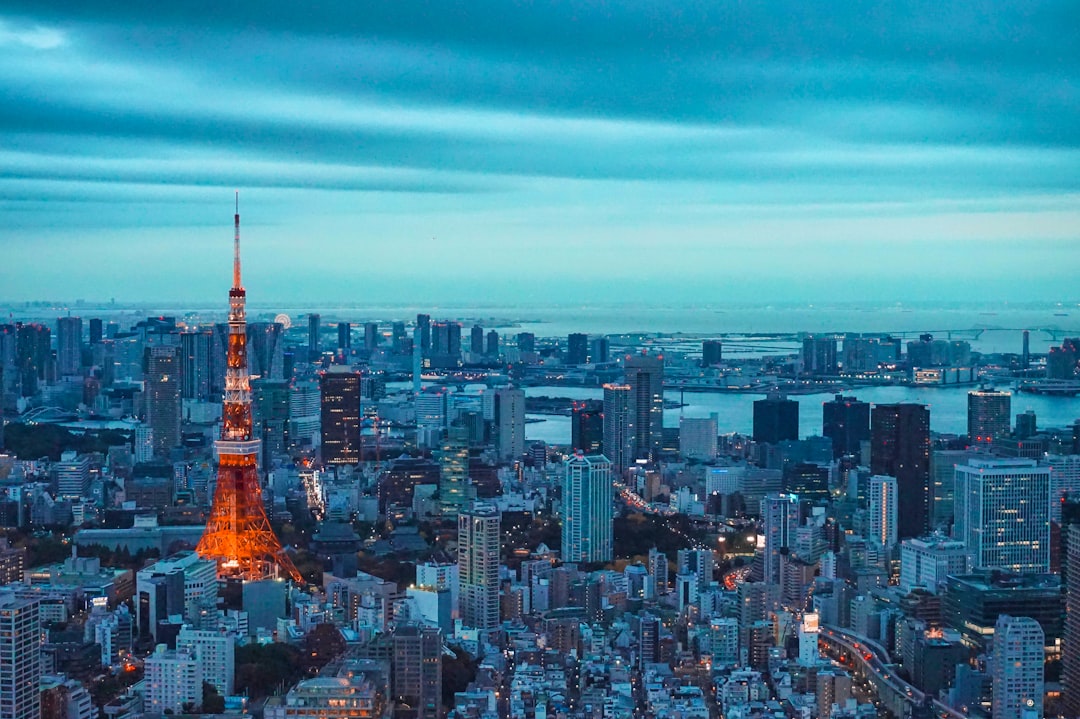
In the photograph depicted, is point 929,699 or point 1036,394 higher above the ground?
point 1036,394

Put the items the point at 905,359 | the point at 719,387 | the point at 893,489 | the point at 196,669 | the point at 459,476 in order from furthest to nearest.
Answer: the point at 719,387 < the point at 905,359 < the point at 459,476 < the point at 893,489 < the point at 196,669

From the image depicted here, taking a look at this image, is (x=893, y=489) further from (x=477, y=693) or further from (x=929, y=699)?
(x=477, y=693)

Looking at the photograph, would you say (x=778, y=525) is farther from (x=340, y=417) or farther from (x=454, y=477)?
(x=340, y=417)

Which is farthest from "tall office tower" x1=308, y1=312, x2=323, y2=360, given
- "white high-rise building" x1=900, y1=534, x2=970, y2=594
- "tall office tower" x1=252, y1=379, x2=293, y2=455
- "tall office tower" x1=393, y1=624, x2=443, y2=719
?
"tall office tower" x1=393, y1=624, x2=443, y2=719

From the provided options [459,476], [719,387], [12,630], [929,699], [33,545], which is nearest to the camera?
[12,630]

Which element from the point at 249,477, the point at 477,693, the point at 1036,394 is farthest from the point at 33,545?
the point at 1036,394

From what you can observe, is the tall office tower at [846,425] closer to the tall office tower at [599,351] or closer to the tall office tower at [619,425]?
the tall office tower at [619,425]
